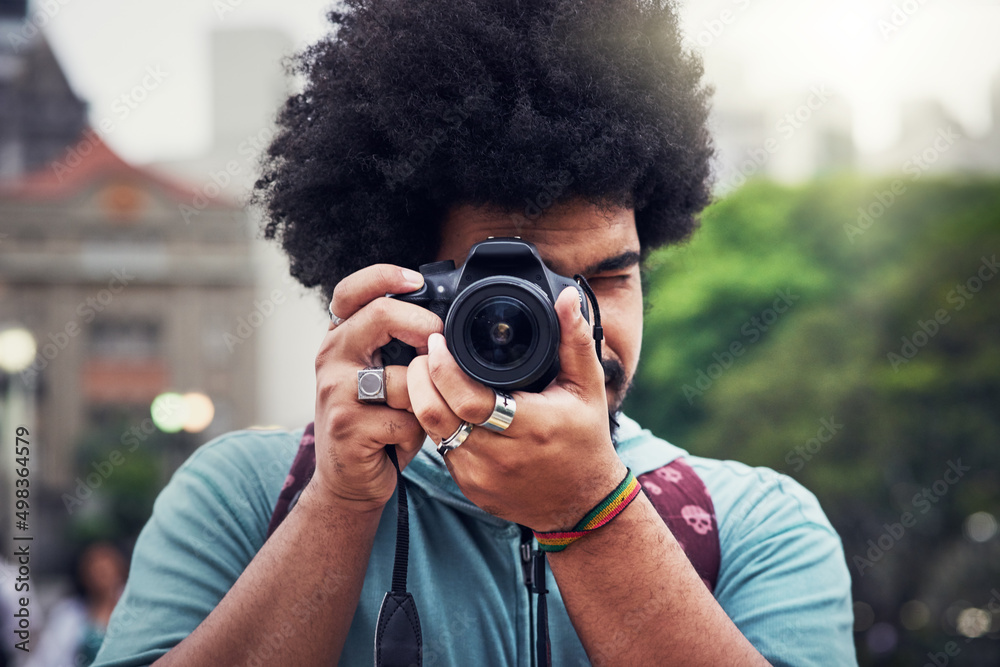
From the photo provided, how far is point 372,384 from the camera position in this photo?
1406mm

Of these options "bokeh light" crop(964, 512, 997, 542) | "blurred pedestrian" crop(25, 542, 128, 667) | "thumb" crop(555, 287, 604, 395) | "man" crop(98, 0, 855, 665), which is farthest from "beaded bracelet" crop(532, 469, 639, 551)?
"bokeh light" crop(964, 512, 997, 542)

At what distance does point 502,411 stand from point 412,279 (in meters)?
0.31

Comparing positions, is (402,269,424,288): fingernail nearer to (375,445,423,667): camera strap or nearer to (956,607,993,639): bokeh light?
(375,445,423,667): camera strap

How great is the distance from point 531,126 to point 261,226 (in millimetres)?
786

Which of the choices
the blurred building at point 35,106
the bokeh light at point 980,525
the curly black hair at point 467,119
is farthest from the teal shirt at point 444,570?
the blurred building at point 35,106

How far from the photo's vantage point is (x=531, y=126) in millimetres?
1579

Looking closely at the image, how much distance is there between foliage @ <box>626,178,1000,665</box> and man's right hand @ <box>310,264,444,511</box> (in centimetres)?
941

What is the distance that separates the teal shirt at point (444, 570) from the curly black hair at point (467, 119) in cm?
47

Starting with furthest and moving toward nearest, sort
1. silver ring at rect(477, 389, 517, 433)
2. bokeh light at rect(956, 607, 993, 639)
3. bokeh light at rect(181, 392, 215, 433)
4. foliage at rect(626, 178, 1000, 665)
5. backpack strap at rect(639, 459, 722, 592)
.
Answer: bokeh light at rect(181, 392, 215, 433), foliage at rect(626, 178, 1000, 665), bokeh light at rect(956, 607, 993, 639), backpack strap at rect(639, 459, 722, 592), silver ring at rect(477, 389, 517, 433)

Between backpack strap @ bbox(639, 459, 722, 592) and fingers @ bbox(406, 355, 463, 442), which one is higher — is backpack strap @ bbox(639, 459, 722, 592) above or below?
below

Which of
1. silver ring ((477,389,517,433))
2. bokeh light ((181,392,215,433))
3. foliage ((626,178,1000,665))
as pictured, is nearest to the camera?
silver ring ((477,389,517,433))

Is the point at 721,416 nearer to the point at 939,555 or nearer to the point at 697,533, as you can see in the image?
the point at 939,555

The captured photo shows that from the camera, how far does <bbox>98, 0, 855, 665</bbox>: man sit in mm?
1341

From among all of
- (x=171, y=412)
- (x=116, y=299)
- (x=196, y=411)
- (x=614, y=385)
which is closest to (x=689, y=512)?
(x=614, y=385)
